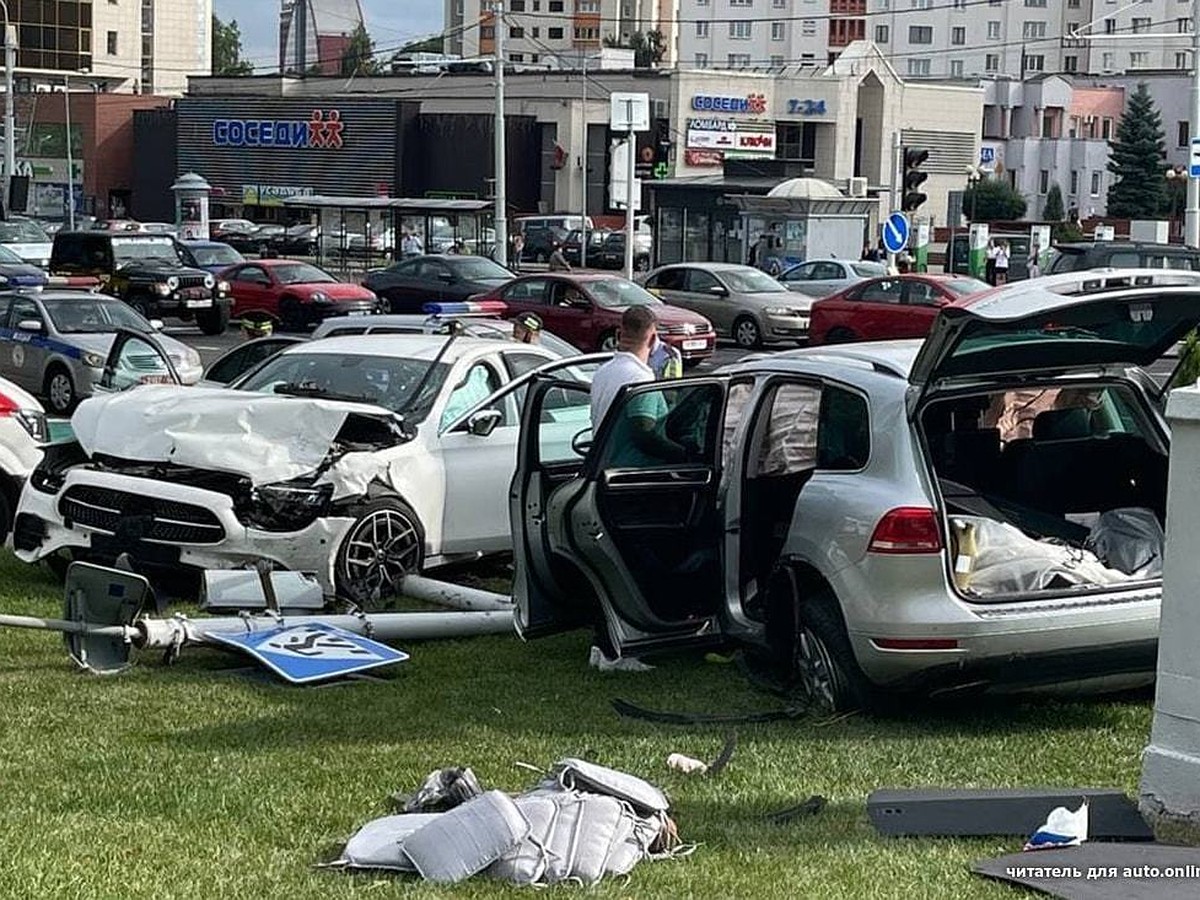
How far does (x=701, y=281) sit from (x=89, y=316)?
43.4ft

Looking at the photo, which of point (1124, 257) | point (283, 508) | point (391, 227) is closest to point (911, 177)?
point (1124, 257)

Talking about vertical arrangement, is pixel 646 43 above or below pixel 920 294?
above

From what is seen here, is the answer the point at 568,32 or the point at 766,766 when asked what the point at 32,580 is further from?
the point at 568,32

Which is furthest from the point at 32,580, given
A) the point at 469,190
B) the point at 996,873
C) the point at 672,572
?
the point at 469,190

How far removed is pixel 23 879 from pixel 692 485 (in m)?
3.99

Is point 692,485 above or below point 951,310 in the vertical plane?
below

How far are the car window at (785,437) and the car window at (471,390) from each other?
319cm

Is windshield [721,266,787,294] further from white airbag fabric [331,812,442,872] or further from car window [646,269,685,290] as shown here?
white airbag fabric [331,812,442,872]

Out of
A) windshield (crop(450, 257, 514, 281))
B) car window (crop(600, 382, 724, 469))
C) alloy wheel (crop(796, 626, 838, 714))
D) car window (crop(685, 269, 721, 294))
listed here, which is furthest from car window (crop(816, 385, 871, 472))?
windshield (crop(450, 257, 514, 281))

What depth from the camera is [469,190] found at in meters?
81.9

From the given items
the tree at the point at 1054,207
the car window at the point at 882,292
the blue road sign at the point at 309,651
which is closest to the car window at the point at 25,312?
A: the car window at the point at 882,292

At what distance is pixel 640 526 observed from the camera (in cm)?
841

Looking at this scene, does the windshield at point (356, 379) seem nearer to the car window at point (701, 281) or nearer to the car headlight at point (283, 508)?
the car headlight at point (283, 508)

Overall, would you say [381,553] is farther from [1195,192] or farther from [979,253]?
[979,253]
